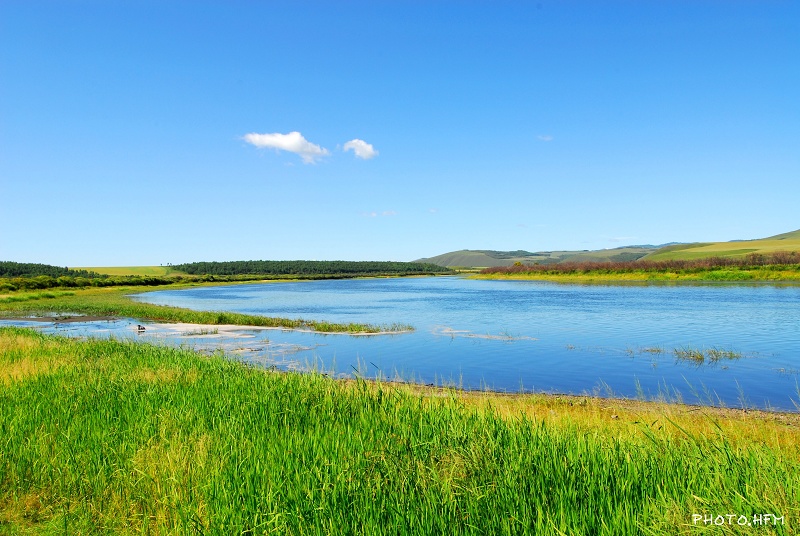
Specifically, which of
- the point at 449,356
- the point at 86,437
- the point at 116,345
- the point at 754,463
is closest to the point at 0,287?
the point at 116,345

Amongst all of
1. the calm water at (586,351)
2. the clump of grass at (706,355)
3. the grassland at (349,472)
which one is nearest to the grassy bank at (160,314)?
the calm water at (586,351)

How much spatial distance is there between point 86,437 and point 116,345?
13655 mm

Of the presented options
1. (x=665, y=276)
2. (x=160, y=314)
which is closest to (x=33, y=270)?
(x=160, y=314)

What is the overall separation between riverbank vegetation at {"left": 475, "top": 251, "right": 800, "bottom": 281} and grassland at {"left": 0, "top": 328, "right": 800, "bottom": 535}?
285 feet

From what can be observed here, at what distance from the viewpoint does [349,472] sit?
584 cm

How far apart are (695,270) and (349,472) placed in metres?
99.1

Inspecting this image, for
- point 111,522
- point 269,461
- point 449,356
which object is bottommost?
point 449,356

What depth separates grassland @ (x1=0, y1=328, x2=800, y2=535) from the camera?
473cm

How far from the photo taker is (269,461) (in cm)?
635

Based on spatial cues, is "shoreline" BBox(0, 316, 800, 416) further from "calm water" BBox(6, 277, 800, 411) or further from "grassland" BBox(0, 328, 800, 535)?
"grassland" BBox(0, 328, 800, 535)

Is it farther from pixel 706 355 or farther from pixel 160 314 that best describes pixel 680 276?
pixel 160 314

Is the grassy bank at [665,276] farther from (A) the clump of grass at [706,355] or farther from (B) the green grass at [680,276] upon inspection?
(A) the clump of grass at [706,355]

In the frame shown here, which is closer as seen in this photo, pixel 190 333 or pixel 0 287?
pixel 190 333

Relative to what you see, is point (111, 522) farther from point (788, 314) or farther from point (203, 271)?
point (203, 271)
